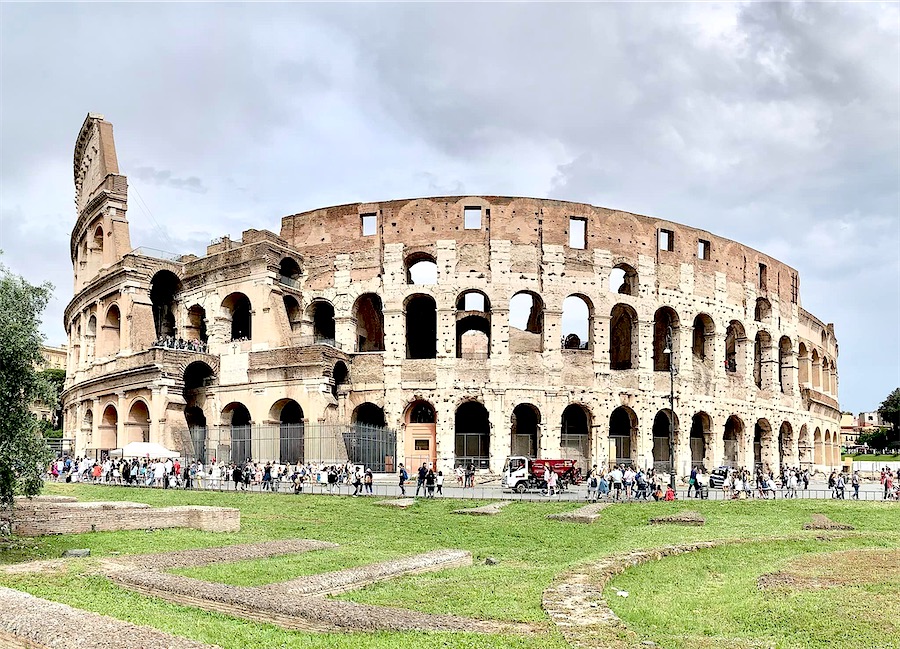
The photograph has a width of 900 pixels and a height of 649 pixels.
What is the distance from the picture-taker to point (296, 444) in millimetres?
32344

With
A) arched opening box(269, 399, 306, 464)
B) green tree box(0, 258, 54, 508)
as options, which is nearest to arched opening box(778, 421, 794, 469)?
arched opening box(269, 399, 306, 464)

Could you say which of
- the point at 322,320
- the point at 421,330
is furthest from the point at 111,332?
the point at 421,330

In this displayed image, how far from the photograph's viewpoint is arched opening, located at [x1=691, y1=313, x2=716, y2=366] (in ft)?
132

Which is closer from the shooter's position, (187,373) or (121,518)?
(121,518)

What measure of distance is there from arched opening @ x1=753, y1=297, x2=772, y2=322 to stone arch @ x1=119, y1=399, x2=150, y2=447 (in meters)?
30.1

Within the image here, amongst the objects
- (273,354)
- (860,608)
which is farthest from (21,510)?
(273,354)

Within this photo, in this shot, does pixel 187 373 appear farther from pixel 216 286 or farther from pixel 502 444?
pixel 502 444

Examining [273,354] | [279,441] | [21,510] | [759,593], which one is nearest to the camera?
[759,593]

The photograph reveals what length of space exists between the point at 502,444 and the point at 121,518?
21.8 m

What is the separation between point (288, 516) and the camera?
65.0ft

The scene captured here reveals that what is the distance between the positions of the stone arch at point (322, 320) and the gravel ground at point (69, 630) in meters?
29.8

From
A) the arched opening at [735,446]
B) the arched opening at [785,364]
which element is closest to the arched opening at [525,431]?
the arched opening at [735,446]

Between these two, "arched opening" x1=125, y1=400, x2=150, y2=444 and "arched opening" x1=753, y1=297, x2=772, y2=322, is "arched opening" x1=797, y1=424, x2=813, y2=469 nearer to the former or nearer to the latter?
"arched opening" x1=753, y1=297, x2=772, y2=322

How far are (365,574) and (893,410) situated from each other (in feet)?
279
